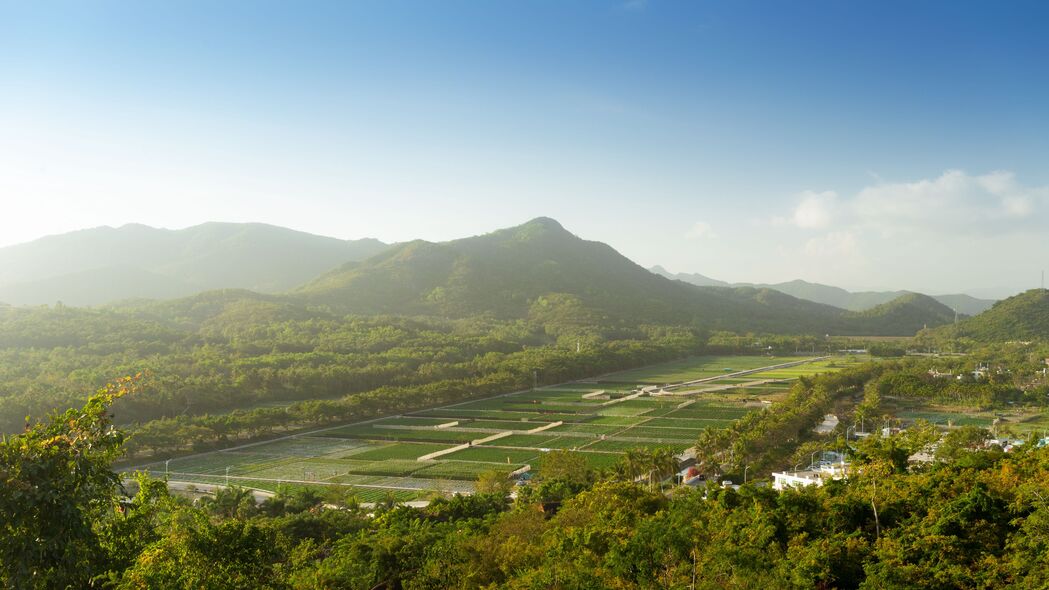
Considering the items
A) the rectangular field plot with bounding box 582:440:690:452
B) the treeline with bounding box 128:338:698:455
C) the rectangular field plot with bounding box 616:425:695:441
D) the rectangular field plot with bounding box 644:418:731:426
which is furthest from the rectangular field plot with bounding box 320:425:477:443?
the rectangular field plot with bounding box 644:418:731:426

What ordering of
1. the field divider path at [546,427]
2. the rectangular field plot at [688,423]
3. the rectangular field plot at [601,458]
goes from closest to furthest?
the rectangular field plot at [601,458] < the field divider path at [546,427] < the rectangular field plot at [688,423]

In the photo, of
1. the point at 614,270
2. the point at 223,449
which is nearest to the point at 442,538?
the point at 223,449

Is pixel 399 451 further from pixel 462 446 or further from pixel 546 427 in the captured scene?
pixel 546 427

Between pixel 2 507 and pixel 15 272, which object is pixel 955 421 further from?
pixel 15 272

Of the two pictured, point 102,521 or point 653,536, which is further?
point 653,536

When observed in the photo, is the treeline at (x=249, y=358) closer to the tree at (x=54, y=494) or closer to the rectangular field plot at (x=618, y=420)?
the rectangular field plot at (x=618, y=420)

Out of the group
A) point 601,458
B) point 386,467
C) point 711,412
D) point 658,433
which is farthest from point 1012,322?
point 386,467

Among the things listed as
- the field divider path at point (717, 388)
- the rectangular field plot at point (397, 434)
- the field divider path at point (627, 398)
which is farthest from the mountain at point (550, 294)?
the rectangular field plot at point (397, 434)

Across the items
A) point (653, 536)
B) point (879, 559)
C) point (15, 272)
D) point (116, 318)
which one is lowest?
point (879, 559)
